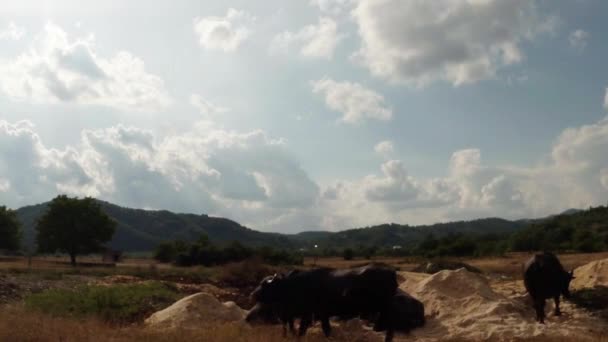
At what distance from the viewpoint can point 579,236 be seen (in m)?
71.3

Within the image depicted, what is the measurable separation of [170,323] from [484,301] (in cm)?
875

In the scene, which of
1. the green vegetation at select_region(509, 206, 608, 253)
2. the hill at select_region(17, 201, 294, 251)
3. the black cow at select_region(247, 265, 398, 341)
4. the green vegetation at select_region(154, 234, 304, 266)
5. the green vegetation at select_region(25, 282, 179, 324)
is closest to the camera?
the black cow at select_region(247, 265, 398, 341)

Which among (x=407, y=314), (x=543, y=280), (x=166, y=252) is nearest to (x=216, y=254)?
(x=166, y=252)

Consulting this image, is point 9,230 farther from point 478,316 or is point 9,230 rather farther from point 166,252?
point 478,316

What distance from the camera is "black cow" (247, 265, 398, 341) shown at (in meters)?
13.6

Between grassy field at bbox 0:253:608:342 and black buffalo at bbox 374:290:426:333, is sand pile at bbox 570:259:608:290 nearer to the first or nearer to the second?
black buffalo at bbox 374:290:426:333

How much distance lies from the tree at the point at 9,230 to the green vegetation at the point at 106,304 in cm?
5355

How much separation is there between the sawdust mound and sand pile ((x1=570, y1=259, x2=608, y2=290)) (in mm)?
11429

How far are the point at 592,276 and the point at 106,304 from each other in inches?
636

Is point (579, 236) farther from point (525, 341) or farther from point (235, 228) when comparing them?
point (235, 228)

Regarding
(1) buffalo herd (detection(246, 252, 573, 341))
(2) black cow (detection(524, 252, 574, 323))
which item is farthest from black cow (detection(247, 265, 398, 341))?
(2) black cow (detection(524, 252, 574, 323))

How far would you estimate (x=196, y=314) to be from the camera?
17.1 meters

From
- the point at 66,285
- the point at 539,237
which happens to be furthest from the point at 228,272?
the point at 539,237

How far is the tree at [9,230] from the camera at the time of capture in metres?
69.9
